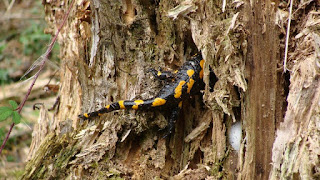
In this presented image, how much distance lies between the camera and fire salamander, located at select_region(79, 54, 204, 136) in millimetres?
3086

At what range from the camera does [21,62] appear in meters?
6.11

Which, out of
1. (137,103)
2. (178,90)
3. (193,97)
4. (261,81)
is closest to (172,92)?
(178,90)

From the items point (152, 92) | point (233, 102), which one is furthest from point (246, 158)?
point (152, 92)

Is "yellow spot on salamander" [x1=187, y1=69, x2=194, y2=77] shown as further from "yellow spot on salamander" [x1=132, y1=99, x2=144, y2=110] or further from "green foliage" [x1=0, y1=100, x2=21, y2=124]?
"green foliage" [x1=0, y1=100, x2=21, y2=124]

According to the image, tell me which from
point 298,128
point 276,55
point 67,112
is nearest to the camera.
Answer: point 298,128

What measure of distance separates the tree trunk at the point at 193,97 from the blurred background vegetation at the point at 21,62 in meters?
1.72

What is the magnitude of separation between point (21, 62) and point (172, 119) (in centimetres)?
407

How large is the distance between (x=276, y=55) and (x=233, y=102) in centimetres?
51

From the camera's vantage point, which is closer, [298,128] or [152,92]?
[298,128]

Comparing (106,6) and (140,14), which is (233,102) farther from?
(106,6)

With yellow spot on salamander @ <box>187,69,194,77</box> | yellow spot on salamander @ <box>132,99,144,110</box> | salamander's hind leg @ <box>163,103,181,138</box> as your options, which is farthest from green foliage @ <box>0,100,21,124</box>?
yellow spot on salamander @ <box>187,69,194,77</box>

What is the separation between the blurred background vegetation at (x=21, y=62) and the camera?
16.7 feet

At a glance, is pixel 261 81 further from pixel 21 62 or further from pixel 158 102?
pixel 21 62

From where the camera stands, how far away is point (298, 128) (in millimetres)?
2297
